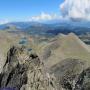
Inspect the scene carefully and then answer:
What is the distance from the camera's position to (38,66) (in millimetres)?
37000

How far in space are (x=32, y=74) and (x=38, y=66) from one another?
11.5 ft

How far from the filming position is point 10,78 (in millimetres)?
37875

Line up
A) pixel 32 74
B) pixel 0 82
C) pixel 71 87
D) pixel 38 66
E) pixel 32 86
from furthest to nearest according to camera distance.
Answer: pixel 71 87 < pixel 0 82 < pixel 38 66 < pixel 32 74 < pixel 32 86

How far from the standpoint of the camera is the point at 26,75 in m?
33.2

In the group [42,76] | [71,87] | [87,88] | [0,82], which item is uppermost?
[42,76]

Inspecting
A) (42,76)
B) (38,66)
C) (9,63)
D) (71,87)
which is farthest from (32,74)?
(71,87)

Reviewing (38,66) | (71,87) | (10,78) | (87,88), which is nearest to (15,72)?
(10,78)

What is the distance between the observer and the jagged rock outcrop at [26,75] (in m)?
31.7

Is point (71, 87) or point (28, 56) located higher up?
point (28, 56)

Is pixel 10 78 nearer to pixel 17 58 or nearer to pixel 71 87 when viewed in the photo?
pixel 17 58

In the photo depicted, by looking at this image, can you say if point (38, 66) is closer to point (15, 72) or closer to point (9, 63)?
point (15, 72)

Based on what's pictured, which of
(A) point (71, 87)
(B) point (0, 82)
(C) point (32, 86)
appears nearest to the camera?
(C) point (32, 86)

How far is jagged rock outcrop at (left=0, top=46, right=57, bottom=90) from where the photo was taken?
104 ft

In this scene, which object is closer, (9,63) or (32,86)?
(32,86)
